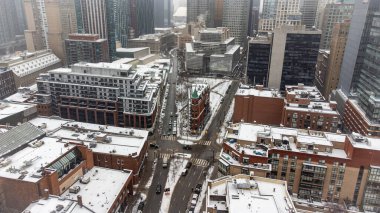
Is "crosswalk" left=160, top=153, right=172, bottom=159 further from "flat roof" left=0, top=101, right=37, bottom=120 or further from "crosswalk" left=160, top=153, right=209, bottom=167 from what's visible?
"flat roof" left=0, top=101, right=37, bottom=120

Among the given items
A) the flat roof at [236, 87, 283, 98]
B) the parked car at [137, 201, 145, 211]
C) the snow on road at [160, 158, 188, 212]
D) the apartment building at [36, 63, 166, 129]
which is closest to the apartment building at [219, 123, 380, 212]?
the snow on road at [160, 158, 188, 212]

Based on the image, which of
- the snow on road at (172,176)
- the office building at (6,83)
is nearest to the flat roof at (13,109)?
the office building at (6,83)

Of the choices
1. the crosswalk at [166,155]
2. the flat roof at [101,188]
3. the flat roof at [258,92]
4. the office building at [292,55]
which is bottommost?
the crosswalk at [166,155]

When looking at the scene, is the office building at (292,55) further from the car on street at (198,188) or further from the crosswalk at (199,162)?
the car on street at (198,188)

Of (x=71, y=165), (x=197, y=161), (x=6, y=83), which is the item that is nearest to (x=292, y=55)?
(x=197, y=161)

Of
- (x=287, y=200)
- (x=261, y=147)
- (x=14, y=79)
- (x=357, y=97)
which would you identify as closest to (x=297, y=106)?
(x=357, y=97)

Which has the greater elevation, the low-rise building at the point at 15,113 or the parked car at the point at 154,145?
the low-rise building at the point at 15,113

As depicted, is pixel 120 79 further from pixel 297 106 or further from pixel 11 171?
pixel 297 106
